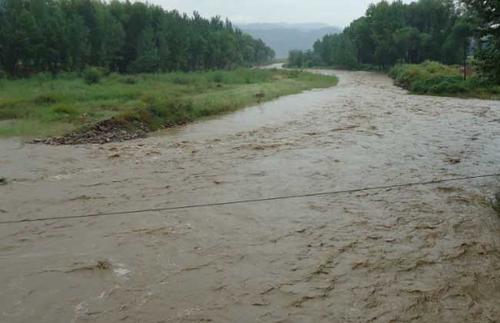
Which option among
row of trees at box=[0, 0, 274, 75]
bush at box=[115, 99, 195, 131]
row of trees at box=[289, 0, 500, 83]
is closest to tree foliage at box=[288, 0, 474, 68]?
row of trees at box=[289, 0, 500, 83]

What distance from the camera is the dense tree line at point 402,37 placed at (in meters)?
58.4

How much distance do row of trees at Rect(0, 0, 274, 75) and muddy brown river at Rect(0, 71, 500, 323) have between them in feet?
102

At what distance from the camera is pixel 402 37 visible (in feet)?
204

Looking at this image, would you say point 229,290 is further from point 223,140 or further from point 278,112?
point 278,112

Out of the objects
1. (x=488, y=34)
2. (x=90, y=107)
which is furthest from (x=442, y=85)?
(x=90, y=107)

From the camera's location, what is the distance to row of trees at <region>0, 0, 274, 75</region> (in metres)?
40.7

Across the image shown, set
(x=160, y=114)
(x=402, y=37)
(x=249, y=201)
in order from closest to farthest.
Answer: (x=249, y=201)
(x=160, y=114)
(x=402, y=37)

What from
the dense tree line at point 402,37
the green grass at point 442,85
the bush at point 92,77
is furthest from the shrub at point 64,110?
the dense tree line at point 402,37

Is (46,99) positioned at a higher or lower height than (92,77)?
lower

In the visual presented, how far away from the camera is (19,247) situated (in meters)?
7.04

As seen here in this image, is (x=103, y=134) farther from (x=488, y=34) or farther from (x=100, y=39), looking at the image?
(x=100, y=39)

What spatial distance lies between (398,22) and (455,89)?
43049 millimetres

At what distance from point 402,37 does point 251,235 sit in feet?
204

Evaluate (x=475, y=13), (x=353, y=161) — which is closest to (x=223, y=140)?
(x=353, y=161)
